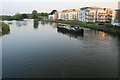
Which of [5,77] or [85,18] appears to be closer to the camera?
[5,77]

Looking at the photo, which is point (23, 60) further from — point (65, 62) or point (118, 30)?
point (118, 30)

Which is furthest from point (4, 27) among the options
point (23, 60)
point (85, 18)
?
point (85, 18)

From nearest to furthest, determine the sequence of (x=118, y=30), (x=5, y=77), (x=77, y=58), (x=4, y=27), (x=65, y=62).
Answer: (x=5, y=77) < (x=65, y=62) < (x=77, y=58) < (x=118, y=30) < (x=4, y=27)

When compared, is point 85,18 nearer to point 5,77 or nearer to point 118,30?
point 118,30

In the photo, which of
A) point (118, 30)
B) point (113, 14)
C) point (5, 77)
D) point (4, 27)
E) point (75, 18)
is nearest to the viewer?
point (5, 77)

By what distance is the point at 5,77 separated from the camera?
49.5 ft

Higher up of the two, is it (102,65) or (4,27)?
(4,27)

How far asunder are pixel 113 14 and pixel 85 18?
77.1 ft

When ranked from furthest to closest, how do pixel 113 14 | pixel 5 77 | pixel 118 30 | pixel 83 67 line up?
pixel 113 14 → pixel 118 30 → pixel 83 67 → pixel 5 77

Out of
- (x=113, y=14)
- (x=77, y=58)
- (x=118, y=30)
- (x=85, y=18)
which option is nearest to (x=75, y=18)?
(x=85, y=18)

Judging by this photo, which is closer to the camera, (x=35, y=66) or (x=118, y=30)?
(x=35, y=66)

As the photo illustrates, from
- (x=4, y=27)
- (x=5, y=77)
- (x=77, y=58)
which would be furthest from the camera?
(x=4, y=27)

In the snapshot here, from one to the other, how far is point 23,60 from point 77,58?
31.0 feet

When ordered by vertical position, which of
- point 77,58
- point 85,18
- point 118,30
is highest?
point 85,18
